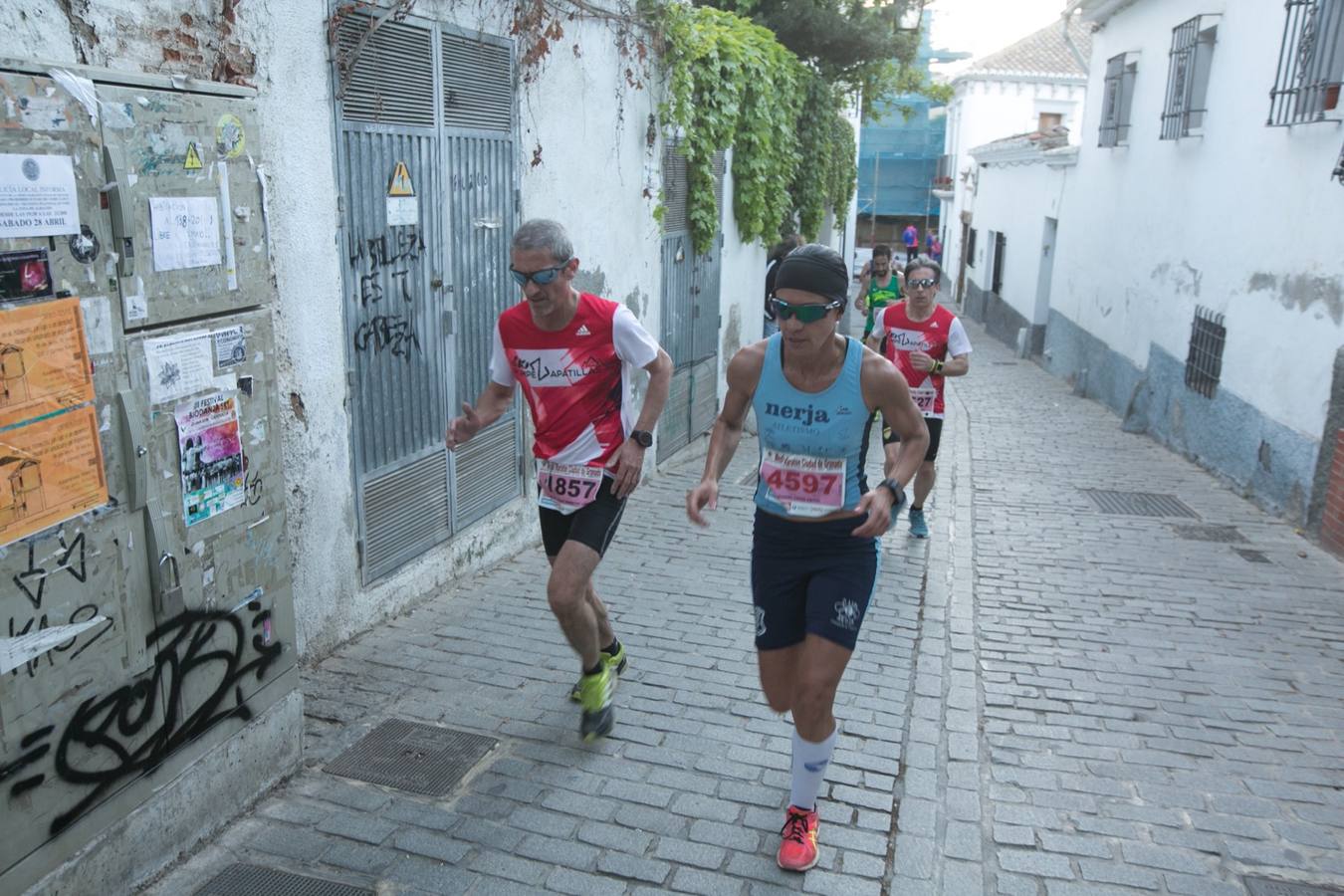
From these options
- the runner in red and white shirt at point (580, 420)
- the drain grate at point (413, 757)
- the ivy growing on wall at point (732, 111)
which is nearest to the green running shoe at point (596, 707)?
the runner in red and white shirt at point (580, 420)

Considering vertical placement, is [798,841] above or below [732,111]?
below

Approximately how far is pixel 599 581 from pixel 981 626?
232cm

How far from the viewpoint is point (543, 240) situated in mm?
3986

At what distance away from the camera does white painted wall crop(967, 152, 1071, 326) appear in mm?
20266

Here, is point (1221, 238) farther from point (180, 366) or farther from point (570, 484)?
point (180, 366)

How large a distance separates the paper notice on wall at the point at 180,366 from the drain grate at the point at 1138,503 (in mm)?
7758

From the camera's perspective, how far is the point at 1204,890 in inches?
142

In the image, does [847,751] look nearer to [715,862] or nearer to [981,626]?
[715,862]

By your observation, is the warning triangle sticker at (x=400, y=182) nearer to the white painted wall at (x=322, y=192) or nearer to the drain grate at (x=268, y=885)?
the white painted wall at (x=322, y=192)

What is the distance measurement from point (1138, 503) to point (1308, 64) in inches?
158

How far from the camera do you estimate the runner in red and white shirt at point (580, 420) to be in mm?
4230

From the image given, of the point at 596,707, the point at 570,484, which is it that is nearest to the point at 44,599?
the point at 570,484

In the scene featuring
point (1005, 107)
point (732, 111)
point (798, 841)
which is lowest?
point (798, 841)

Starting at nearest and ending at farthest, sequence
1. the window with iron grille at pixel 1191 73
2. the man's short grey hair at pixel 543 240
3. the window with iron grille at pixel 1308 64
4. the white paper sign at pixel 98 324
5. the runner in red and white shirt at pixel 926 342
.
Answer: the white paper sign at pixel 98 324
the man's short grey hair at pixel 543 240
the runner in red and white shirt at pixel 926 342
the window with iron grille at pixel 1308 64
the window with iron grille at pixel 1191 73
